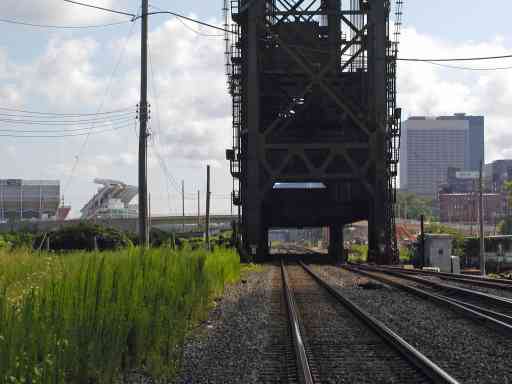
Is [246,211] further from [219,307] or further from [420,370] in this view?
[420,370]

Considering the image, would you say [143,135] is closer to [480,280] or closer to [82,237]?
[480,280]

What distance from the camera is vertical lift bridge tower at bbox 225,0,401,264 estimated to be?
37656mm

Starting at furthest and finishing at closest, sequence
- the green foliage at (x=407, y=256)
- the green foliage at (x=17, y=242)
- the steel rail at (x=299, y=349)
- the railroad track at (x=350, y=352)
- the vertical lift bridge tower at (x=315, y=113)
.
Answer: the green foliage at (x=407, y=256) → the vertical lift bridge tower at (x=315, y=113) → the green foliage at (x=17, y=242) → the railroad track at (x=350, y=352) → the steel rail at (x=299, y=349)

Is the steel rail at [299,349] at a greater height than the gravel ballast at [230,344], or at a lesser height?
greater

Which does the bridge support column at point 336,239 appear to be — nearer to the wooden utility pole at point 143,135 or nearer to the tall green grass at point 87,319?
the wooden utility pole at point 143,135

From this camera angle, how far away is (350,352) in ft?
29.7

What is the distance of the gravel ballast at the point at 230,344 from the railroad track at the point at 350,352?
0.47 meters

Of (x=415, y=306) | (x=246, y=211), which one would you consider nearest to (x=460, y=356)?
(x=415, y=306)

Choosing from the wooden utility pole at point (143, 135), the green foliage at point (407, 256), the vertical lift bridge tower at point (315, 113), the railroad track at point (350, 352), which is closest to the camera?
the railroad track at point (350, 352)

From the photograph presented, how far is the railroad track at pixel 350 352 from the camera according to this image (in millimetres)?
7531

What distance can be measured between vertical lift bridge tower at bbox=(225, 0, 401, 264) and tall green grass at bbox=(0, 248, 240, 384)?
25.7 metres

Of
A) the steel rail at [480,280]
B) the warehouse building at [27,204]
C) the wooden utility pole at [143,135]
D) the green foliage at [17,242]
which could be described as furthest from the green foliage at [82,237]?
the warehouse building at [27,204]

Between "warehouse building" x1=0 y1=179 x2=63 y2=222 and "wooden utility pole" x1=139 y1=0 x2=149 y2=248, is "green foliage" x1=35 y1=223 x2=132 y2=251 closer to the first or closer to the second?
"wooden utility pole" x1=139 y1=0 x2=149 y2=248

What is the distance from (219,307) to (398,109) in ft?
84.3
